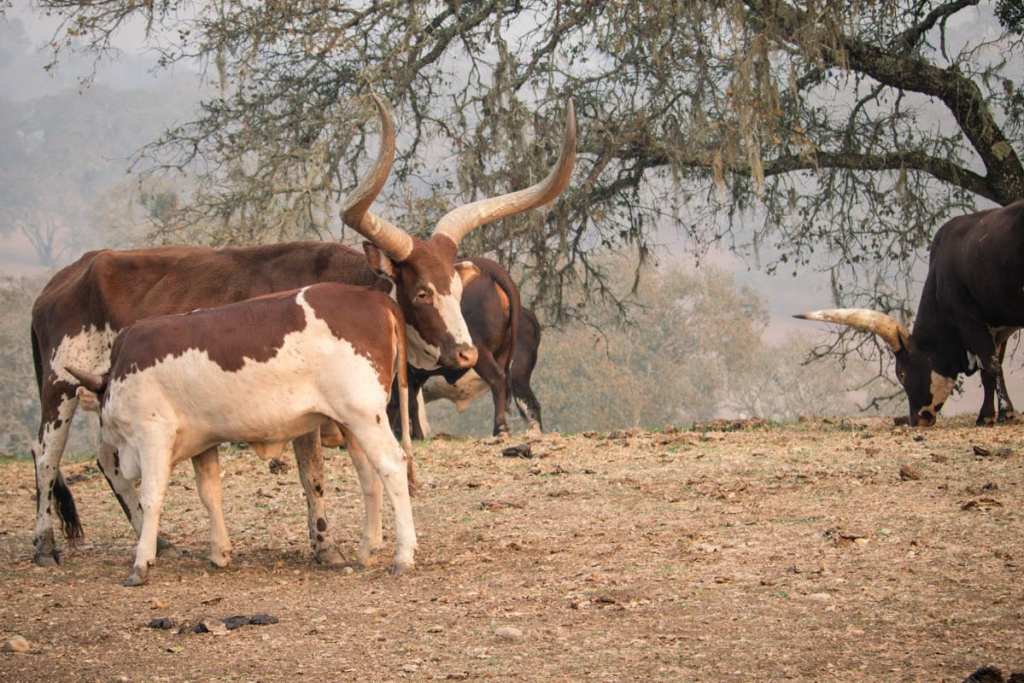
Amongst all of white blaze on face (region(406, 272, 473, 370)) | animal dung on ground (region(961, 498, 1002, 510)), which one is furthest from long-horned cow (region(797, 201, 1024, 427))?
white blaze on face (region(406, 272, 473, 370))

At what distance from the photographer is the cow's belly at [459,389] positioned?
16375mm

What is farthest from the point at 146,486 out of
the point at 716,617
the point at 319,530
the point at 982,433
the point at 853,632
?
the point at 982,433

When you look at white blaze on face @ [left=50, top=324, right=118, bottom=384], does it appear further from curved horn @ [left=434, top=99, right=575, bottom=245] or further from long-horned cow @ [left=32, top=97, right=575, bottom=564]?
curved horn @ [left=434, top=99, right=575, bottom=245]

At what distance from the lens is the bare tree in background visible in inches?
555

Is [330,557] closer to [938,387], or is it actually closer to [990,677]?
[990,677]

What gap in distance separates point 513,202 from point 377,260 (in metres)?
1.08

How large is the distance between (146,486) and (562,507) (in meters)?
2.42

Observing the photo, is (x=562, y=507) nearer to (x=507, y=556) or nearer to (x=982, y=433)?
(x=507, y=556)

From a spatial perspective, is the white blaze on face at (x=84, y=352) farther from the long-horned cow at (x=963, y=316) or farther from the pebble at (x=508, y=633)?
the long-horned cow at (x=963, y=316)

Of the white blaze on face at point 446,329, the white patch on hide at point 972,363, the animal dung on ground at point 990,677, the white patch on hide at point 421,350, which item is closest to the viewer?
the animal dung on ground at point 990,677

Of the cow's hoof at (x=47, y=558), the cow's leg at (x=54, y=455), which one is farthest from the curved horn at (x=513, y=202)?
the cow's hoof at (x=47, y=558)

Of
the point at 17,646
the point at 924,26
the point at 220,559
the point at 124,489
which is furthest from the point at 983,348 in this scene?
the point at 17,646

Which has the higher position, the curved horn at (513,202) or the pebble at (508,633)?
the curved horn at (513,202)

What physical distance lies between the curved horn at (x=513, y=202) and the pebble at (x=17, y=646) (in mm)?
3169
